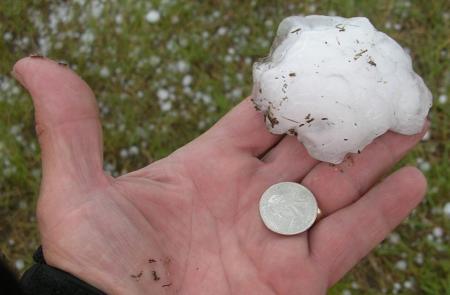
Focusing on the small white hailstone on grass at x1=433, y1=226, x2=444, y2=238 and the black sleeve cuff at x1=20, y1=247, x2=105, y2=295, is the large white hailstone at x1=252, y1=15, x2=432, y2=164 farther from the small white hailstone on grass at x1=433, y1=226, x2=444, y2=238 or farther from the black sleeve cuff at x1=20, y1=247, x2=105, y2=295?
the black sleeve cuff at x1=20, y1=247, x2=105, y2=295

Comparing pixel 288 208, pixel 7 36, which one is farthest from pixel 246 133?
pixel 7 36

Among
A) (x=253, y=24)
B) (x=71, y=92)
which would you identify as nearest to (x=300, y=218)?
(x=71, y=92)

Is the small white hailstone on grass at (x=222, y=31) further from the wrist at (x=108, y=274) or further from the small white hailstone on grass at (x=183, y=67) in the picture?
the wrist at (x=108, y=274)

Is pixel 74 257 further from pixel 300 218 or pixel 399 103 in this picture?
pixel 399 103

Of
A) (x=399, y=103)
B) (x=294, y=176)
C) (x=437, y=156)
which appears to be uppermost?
(x=399, y=103)

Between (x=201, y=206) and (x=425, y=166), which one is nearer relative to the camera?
(x=201, y=206)

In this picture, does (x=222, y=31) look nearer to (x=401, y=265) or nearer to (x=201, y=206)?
(x=201, y=206)
